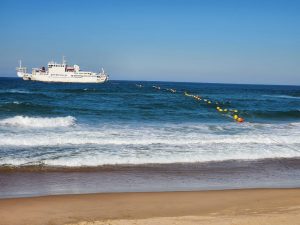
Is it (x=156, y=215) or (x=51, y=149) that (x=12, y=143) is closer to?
(x=51, y=149)

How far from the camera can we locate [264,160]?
13.2 meters

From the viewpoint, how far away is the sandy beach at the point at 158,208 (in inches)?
269

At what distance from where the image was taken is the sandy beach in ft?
22.4

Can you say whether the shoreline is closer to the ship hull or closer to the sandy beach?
the sandy beach

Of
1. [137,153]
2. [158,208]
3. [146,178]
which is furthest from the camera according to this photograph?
[137,153]

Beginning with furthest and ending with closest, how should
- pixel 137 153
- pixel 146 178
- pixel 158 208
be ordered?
pixel 137 153, pixel 146 178, pixel 158 208

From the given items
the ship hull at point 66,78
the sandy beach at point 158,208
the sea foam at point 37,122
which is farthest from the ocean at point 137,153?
the ship hull at point 66,78

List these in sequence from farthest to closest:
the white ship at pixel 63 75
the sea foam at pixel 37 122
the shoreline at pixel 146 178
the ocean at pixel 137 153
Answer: the white ship at pixel 63 75 < the sea foam at pixel 37 122 < the ocean at pixel 137 153 < the shoreline at pixel 146 178

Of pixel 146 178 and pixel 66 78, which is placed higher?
pixel 66 78

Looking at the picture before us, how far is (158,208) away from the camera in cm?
767

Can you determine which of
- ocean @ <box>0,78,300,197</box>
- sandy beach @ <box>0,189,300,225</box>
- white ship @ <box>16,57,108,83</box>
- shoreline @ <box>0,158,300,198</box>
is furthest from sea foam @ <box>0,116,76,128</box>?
white ship @ <box>16,57,108,83</box>

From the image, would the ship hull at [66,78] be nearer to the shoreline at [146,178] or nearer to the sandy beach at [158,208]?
the shoreline at [146,178]

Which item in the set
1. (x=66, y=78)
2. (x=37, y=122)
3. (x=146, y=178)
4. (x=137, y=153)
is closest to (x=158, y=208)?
(x=146, y=178)

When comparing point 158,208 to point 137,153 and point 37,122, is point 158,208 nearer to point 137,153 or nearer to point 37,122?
point 137,153
